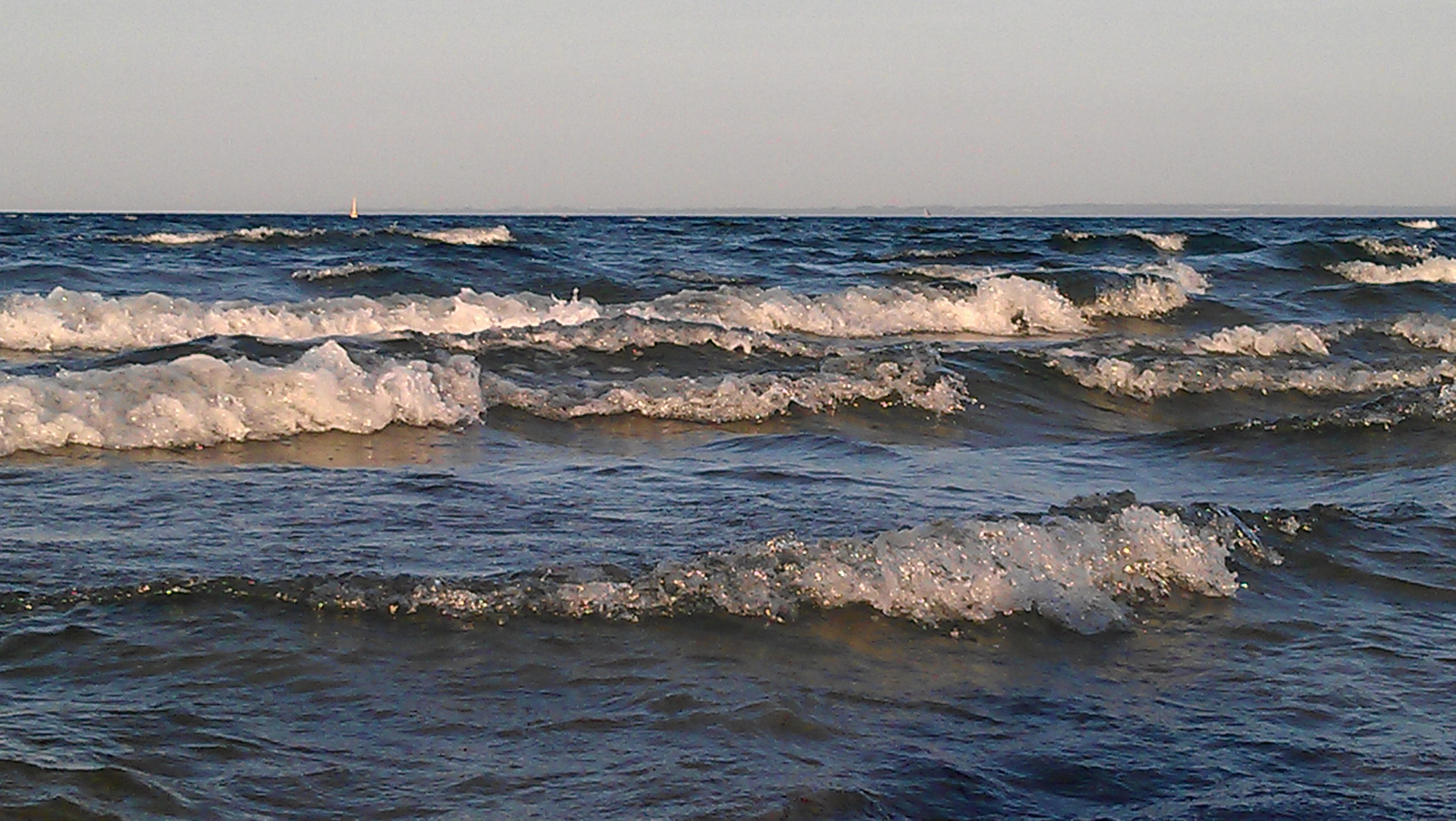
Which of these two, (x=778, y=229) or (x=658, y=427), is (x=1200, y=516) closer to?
(x=658, y=427)

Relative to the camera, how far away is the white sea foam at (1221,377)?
957 cm

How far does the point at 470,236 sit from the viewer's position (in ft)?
74.9

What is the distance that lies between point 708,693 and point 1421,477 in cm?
431

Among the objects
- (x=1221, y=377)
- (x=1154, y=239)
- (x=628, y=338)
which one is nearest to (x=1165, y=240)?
(x=1154, y=239)

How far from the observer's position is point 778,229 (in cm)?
3181

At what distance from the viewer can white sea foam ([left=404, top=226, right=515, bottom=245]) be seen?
2137 cm

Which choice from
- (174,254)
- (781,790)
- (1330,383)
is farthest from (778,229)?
(781,790)

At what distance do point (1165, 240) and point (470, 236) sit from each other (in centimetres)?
1100

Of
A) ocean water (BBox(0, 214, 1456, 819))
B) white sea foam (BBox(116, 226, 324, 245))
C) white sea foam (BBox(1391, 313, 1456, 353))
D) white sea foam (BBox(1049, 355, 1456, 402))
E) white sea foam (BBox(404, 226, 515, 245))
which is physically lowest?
ocean water (BBox(0, 214, 1456, 819))

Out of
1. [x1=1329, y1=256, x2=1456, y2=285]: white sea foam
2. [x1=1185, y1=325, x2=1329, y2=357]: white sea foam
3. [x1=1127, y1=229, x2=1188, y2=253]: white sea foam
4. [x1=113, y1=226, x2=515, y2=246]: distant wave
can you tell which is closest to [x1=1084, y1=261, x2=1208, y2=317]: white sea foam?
[x1=1185, y1=325, x2=1329, y2=357]: white sea foam

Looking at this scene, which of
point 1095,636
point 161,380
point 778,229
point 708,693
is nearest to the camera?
point 708,693

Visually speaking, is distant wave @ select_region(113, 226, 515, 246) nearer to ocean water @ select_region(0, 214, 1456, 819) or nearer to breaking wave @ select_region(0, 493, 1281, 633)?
ocean water @ select_region(0, 214, 1456, 819)

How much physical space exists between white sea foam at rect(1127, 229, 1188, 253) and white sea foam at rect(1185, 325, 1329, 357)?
36.5ft

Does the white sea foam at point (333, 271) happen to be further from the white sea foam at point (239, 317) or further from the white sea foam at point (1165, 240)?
the white sea foam at point (1165, 240)
